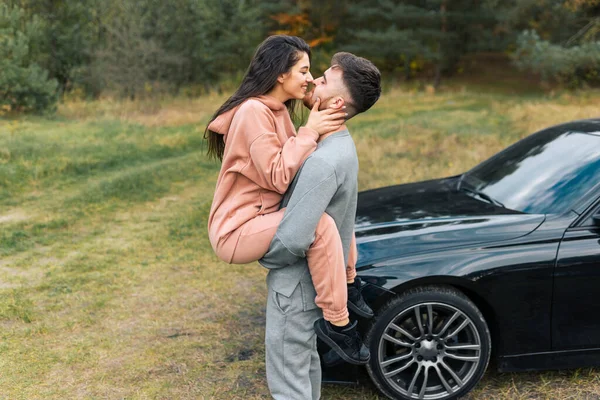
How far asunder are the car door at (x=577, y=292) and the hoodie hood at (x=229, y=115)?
6.32 feet

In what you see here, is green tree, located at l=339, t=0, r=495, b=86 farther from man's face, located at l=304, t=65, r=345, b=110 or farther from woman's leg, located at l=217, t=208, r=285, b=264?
woman's leg, located at l=217, t=208, r=285, b=264

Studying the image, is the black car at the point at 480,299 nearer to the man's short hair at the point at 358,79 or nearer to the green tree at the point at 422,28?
the man's short hair at the point at 358,79

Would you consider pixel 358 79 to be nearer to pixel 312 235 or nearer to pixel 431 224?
pixel 312 235

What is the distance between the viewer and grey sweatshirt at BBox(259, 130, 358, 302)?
2.38 m

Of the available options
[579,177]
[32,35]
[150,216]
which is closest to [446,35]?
[32,35]

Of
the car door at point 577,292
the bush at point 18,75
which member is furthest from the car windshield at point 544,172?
the bush at point 18,75

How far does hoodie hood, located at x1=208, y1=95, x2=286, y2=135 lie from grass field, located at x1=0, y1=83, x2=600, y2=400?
6.04ft

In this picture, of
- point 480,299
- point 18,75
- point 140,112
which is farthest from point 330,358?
point 140,112

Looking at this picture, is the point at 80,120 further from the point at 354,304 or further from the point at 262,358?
the point at 354,304

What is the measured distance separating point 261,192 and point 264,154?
20 cm

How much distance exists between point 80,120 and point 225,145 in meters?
14.4

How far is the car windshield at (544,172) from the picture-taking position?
3808mm

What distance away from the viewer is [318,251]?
246cm

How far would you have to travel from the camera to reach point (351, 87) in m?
2.52
